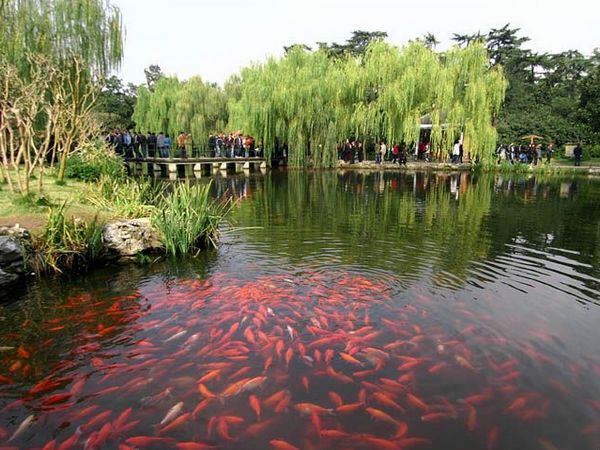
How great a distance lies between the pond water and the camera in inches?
154

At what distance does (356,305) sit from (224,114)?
30459 mm

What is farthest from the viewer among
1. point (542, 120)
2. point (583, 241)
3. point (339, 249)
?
point (542, 120)

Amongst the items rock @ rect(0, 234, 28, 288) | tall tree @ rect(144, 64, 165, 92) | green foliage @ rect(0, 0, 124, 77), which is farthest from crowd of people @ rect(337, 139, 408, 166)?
tall tree @ rect(144, 64, 165, 92)

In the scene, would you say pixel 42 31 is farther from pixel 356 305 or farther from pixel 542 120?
pixel 542 120

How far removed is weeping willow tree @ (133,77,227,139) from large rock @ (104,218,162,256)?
2439cm

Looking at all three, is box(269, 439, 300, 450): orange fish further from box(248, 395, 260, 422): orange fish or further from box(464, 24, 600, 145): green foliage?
box(464, 24, 600, 145): green foliage

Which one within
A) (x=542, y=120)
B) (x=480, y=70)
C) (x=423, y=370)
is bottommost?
(x=423, y=370)

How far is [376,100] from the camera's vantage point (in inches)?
1147

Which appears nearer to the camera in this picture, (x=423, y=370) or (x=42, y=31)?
(x=423, y=370)

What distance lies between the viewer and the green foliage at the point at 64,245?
762 centimetres

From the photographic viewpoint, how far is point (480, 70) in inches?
1036

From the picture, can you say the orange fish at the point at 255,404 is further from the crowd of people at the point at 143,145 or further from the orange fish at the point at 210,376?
the crowd of people at the point at 143,145

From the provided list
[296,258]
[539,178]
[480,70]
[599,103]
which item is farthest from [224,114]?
[296,258]

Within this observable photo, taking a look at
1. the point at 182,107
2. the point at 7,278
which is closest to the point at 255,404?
the point at 7,278
